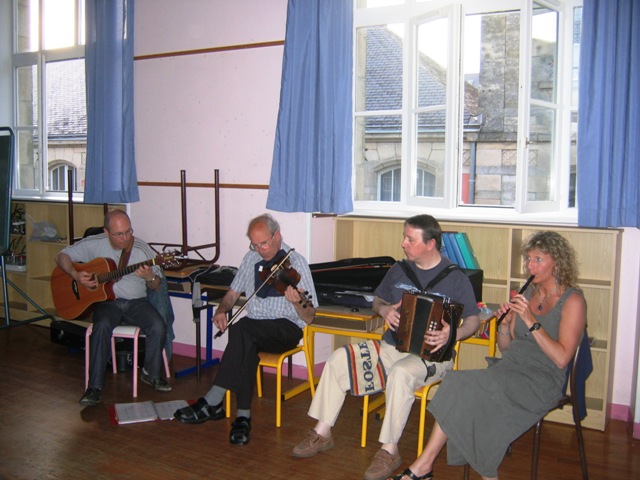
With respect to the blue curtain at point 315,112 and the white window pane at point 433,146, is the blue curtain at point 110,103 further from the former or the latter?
the white window pane at point 433,146

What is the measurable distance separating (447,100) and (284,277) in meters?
1.49

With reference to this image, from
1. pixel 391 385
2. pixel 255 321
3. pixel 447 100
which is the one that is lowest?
pixel 391 385

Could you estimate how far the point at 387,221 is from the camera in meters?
3.97

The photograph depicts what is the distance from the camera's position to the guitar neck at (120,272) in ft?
12.7

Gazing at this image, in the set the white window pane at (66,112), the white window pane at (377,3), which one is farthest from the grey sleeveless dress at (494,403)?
the white window pane at (66,112)

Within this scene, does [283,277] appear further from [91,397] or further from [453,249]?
[91,397]

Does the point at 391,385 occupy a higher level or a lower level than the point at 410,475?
higher

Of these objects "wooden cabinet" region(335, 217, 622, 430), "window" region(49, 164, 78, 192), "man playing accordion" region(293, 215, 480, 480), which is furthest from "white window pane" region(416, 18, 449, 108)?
"window" region(49, 164, 78, 192)

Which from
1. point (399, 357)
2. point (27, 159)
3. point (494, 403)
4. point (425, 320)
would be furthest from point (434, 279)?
point (27, 159)

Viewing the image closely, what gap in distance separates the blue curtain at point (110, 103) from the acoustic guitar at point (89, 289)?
951mm

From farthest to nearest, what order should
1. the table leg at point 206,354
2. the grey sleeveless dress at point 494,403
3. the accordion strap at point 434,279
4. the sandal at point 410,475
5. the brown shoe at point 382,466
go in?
the table leg at point 206,354
the accordion strap at point 434,279
the brown shoe at point 382,466
the sandal at point 410,475
the grey sleeveless dress at point 494,403

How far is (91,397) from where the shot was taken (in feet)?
11.9

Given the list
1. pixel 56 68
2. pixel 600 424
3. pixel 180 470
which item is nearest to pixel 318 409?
pixel 180 470

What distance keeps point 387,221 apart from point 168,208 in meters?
1.67
